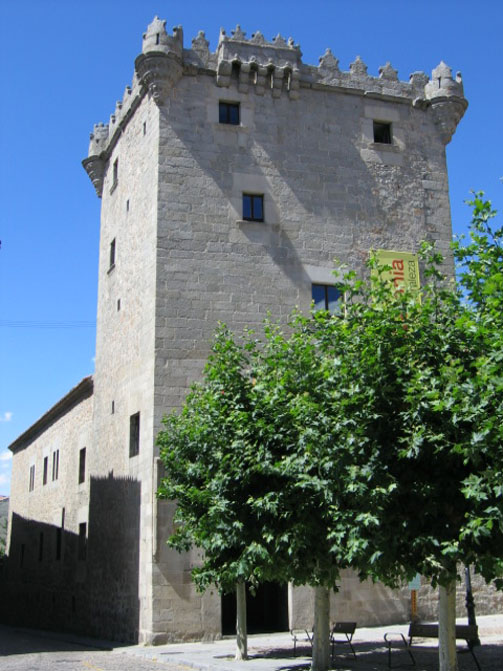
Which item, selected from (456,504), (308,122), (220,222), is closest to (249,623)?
(220,222)

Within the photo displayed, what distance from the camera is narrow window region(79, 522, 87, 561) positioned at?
89.1 ft

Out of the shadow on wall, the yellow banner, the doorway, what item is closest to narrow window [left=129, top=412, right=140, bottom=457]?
the shadow on wall

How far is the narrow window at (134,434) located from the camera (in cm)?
2244

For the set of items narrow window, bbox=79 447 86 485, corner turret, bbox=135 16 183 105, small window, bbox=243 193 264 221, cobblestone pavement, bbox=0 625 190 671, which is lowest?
cobblestone pavement, bbox=0 625 190 671

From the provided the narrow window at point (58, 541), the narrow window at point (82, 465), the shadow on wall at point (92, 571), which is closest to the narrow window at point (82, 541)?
the shadow on wall at point (92, 571)

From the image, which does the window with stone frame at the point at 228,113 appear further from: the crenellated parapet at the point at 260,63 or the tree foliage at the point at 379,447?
the tree foliage at the point at 379,447

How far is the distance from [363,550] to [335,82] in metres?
17.4

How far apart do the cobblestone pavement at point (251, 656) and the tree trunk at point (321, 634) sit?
368 mm

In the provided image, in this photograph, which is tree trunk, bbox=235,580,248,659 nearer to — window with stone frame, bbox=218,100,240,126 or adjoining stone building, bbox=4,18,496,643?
adjoining stone building, bbox=4,18,496,643

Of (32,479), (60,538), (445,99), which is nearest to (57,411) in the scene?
(60,538)

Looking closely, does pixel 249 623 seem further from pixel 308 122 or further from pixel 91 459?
pixel 308 122

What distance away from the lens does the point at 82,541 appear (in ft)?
90.8

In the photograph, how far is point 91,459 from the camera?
27141 mm

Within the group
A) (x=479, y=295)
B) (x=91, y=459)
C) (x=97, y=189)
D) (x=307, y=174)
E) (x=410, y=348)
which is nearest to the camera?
(x=479, y=295)
